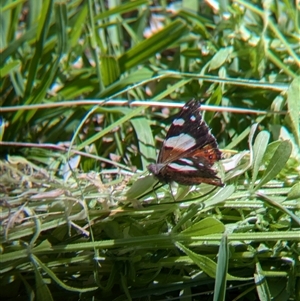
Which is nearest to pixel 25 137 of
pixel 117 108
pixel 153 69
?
pixel 117 108

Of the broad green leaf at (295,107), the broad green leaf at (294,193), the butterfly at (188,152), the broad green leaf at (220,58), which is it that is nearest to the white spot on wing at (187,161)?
the butterfly at (188,152)

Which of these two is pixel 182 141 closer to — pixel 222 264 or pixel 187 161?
pixel 187 161

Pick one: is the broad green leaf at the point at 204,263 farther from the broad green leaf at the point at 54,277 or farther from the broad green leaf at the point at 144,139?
the broad green leaf at the point at 144,139

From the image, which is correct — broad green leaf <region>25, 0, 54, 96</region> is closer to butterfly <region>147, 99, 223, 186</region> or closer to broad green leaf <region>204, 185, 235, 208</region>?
butterfly <region>147, 99, 223, 186</region>

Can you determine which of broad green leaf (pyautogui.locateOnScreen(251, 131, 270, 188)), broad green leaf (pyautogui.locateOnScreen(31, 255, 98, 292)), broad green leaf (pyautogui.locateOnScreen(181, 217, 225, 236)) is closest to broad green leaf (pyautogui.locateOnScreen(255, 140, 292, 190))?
broad green leaf (pyautogui.locateOnScreen(251, 131, 270, 188))

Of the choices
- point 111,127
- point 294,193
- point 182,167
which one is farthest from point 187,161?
point 111,127

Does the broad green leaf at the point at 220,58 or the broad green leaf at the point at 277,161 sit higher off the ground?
the broad green leaf at the point at 220,58

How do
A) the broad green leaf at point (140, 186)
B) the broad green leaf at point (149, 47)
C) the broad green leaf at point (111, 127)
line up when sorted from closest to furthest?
the broad green leaf at point (140, 186), the broad green leaf at point (111, 127), the broad green leaf at point (149, 47)
